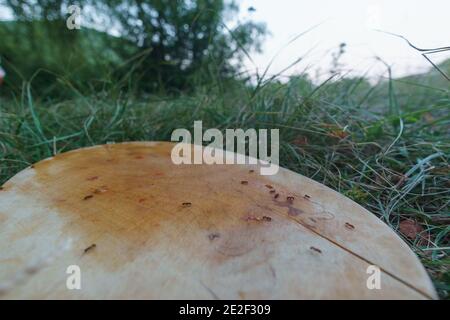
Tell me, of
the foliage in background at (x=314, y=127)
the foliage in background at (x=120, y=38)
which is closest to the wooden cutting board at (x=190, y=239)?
the foliage in background at (x=314, y=127)

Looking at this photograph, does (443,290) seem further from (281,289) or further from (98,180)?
(98,180)

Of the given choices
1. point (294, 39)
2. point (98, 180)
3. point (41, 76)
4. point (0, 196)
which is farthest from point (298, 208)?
point (41, 76)

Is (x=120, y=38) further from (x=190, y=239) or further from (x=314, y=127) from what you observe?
(x=190, y=239)

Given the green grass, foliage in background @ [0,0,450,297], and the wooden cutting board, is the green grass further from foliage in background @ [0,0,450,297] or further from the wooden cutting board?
the wooden cutting board

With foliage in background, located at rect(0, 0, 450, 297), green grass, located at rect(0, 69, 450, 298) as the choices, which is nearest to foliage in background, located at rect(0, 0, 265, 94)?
foliage in background, located at rect(0, 0, 450, 297)

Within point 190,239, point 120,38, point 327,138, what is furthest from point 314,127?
point 120,38
